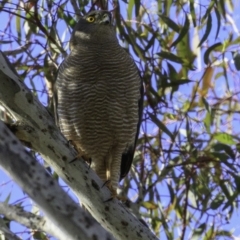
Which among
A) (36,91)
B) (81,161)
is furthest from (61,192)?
(36,91)

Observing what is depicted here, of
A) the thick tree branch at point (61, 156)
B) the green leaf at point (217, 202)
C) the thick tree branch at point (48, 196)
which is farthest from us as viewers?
the green leaf at point (217, 202)

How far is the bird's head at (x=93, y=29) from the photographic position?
4520mm

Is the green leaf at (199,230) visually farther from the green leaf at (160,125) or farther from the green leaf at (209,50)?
the green leaf at (209,50)

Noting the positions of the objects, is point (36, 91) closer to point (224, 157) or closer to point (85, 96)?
point (85, 96)

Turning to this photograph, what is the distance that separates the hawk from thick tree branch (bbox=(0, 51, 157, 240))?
1.03m

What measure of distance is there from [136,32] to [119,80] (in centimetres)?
78

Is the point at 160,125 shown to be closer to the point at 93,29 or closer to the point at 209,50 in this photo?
the point at 209,50

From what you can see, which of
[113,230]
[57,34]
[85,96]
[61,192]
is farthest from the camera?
[57,34]

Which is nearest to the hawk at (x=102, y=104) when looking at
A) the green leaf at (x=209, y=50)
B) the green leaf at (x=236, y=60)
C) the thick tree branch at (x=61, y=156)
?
the green leaf at (x=209, y=50)

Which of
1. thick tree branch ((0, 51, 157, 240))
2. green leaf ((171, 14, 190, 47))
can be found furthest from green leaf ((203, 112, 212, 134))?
thick tree branch ((0, 51, 157, 240))

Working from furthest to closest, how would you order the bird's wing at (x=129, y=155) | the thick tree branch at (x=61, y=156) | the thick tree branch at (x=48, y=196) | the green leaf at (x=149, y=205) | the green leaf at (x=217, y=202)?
1. the green leaf at (x=217, y=202)
2. the green leaf at (x=149, y=205)
3. the bird's wing at (x=129, y=155)
4. the thick tree branch at (x=61, y=156)
5. the thick tree branch at (x=48, y=196)

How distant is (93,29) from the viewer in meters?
4.60

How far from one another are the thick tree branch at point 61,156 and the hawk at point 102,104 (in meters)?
1.03

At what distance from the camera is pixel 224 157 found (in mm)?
4730
